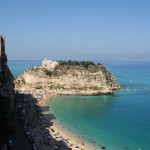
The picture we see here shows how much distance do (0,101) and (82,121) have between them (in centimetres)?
3046

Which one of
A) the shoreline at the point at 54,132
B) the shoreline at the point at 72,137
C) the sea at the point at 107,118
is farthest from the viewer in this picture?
the sea at the point at 107,118

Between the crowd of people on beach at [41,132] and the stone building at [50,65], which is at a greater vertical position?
the stone building at [50,65]

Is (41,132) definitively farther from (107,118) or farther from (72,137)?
(107,118)

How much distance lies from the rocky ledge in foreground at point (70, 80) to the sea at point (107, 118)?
19.4 feet

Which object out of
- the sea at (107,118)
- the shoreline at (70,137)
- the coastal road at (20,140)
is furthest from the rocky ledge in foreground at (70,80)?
the coastal road at (20,140)

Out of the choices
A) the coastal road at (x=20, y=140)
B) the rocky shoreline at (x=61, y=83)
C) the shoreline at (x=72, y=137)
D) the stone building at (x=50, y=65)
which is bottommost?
the shoreline at (x=72, y=137)

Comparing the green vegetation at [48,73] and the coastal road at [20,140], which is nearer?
the coastal road at [20,140]

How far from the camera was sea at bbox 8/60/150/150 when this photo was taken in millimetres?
46281

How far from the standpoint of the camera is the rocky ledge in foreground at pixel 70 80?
91.5 m

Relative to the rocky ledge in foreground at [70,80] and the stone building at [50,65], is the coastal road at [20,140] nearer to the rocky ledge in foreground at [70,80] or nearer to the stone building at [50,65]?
the rocky ledge in foreground at [70,80]

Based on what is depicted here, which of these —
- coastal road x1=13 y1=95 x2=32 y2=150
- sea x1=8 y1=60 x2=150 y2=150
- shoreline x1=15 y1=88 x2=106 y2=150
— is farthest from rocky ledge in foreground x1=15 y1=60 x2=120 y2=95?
coastal road x1=13 y1=95 x2=32 y2=150

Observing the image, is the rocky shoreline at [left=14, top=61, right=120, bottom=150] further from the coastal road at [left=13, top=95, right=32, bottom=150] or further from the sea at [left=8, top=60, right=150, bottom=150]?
the coastal road at [left=13, top=95, right=32, bottom=150]

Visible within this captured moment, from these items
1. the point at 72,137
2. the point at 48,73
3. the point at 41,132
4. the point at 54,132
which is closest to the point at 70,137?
the point at 72,137

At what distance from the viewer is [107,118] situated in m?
61.2
